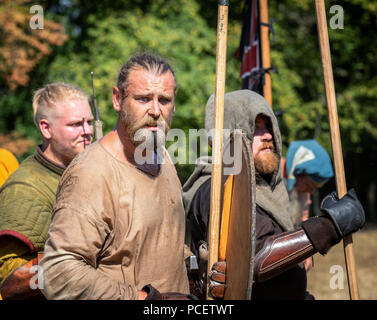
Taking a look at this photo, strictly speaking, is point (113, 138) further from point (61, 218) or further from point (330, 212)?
point (330, 212)

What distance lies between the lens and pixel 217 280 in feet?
6.93

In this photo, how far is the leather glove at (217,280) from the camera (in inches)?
83.1

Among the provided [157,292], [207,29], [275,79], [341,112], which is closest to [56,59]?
[207,29]

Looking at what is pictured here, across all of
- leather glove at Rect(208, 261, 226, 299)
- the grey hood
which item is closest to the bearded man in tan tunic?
leather glove at Rect(208, 261, 226, 299)

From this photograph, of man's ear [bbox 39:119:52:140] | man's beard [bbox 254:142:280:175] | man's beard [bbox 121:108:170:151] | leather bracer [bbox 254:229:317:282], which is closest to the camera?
man's beard [bbox 121:108:170:151]

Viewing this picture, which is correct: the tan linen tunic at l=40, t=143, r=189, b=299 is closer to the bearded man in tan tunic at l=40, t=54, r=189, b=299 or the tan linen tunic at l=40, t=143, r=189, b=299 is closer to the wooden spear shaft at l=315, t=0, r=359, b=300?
the bearded man in tan tunic at l=40, t=54, r=189, b=299

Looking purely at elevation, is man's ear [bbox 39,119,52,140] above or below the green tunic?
above

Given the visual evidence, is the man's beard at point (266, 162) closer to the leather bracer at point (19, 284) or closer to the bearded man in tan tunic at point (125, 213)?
the bearded man in tan tunic at point (125, 213)

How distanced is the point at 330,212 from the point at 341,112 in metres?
10.8

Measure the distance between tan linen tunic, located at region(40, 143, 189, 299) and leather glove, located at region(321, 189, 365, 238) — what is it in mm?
665

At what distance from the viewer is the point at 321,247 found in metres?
2.27

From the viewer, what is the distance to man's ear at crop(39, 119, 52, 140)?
291 centimetres

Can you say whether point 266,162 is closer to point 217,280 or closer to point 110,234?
point 217,280

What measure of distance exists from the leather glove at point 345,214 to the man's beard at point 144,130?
2.70ft
